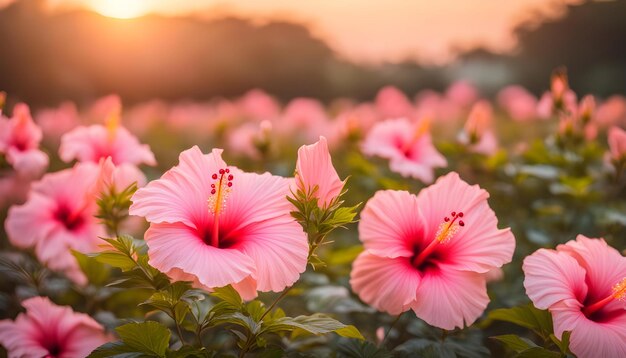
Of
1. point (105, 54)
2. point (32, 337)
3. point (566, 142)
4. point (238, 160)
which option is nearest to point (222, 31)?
point (105, 54)

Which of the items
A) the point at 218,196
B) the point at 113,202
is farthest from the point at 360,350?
the point at 113,202

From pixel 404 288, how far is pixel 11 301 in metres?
1.23

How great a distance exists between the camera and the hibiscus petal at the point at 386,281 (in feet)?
4.64

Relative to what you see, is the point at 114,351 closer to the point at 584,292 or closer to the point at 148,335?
the point at 148,335

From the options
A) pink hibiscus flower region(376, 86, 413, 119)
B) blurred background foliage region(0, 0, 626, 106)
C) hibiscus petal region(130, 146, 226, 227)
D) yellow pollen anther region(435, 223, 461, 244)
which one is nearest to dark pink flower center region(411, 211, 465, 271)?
yellow pollen anther region(435, 223, 461, 244)

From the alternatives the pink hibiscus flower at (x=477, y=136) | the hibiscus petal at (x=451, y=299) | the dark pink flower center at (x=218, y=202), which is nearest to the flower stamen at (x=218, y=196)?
the dark pink flower center at (x=218, y=202)

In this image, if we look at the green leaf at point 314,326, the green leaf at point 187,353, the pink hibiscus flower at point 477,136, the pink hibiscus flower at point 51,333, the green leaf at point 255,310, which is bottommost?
the pink hibiscus flower at point 51,333

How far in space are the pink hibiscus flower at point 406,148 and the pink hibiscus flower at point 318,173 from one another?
0.74m

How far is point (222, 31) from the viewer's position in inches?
296

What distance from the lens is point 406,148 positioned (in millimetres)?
2203

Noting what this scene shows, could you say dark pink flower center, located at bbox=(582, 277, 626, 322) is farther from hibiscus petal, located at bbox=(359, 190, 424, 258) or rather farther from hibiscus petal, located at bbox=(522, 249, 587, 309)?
hibiscus petal, located at bbox=(359, 190, 424, 258)

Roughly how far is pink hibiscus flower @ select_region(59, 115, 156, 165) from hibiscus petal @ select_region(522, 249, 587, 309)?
3.55 feet

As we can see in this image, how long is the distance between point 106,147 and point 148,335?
821 mm

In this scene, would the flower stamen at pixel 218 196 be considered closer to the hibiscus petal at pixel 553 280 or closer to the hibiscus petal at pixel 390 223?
the hibiscus petal at pixel 390 223
